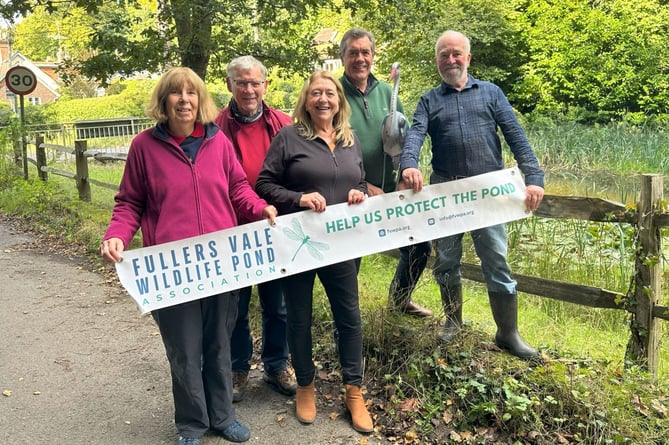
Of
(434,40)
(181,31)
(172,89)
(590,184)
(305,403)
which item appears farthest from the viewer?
(434,40)

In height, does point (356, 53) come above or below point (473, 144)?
above

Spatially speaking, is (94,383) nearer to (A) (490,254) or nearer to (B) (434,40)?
(A) (490,254)

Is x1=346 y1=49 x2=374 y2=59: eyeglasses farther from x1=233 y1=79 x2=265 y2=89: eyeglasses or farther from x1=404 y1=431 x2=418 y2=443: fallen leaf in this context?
x1=404 y1=431 x2=418 y2=443: fallen leaf

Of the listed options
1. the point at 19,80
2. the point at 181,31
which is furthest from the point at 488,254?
the point at 19,80

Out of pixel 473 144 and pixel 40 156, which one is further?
pixel 40 156

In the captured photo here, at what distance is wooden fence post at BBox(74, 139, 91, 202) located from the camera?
11055mm

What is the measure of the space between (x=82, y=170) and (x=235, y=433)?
891cm

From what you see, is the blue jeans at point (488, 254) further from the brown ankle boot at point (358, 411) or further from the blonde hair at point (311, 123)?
the brown ankle boot at point (358, 411)

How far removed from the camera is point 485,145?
3695 mm

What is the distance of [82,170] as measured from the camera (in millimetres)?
11102

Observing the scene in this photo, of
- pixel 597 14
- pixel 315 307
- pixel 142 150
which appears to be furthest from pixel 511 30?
pixel 142 150

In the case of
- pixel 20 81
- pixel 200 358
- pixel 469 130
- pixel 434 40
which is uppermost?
pixel 434 40

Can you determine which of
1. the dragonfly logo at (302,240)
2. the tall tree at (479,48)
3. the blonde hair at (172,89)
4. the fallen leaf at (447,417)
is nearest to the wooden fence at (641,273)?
the fallen leaf at (447,417)

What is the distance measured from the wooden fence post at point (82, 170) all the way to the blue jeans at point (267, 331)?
828cm
